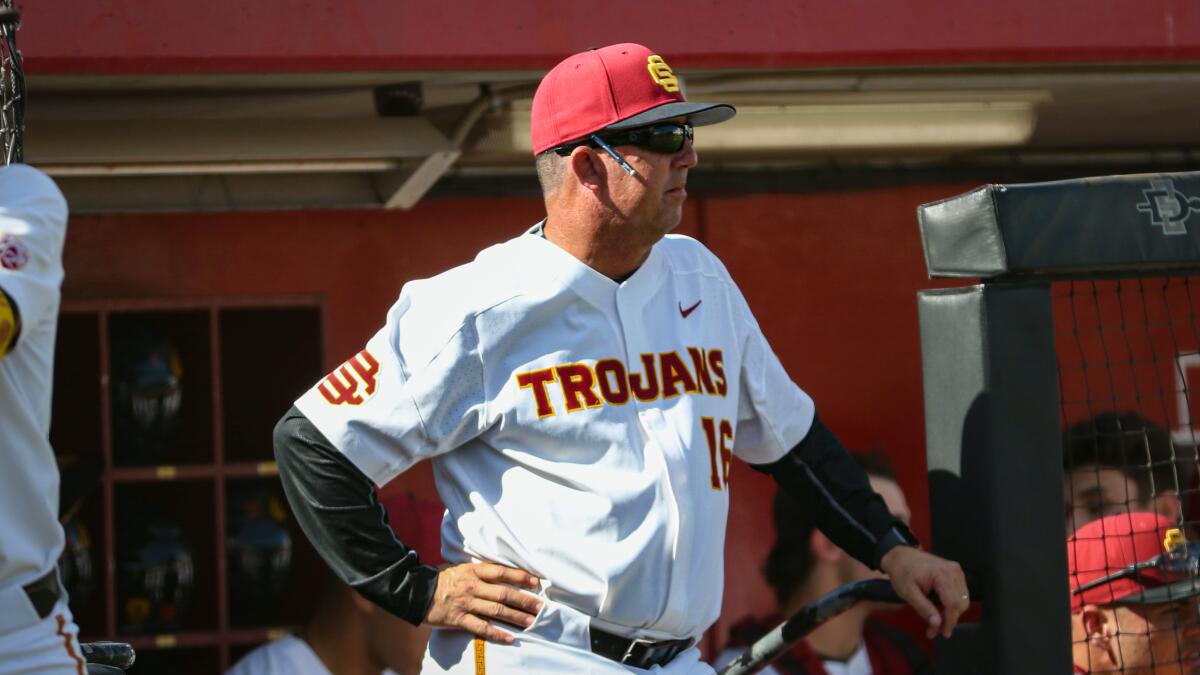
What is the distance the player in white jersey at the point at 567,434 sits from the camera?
2422 millimetres

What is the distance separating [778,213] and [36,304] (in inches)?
152

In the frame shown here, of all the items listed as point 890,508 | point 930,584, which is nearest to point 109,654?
point 930,584

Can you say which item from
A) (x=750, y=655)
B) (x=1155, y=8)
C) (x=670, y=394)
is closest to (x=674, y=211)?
(x=670, y=394)

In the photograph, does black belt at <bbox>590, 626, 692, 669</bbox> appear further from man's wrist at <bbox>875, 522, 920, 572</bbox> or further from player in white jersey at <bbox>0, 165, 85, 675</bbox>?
player in white jersey at <bbox>0, 165, 85, 675</bbox>

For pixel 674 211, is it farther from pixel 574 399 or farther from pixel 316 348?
pixel 316 348

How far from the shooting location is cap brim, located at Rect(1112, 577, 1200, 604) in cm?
273

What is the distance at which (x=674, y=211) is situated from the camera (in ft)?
8.36

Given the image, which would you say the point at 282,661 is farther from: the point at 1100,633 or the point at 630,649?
the point at 1100,633

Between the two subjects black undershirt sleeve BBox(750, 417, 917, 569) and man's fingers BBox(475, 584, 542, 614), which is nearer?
man's fingers BBox(475, 584, 542, 614)

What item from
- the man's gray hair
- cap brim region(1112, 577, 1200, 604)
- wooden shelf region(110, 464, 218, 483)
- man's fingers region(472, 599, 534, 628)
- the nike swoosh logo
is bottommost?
cap brim region(1112, 577, 1200, 604)

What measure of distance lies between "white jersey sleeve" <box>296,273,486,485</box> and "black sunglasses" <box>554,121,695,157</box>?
385 millimetres

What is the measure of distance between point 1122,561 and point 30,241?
7.00ft

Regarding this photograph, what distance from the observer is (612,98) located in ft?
8.37

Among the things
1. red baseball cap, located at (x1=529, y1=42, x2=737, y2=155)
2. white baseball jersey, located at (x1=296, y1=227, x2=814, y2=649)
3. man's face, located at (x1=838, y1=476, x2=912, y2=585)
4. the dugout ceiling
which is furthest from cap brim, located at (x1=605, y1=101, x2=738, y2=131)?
man's face, located at (x1=838, y1=476, x2=912, y2=585)
